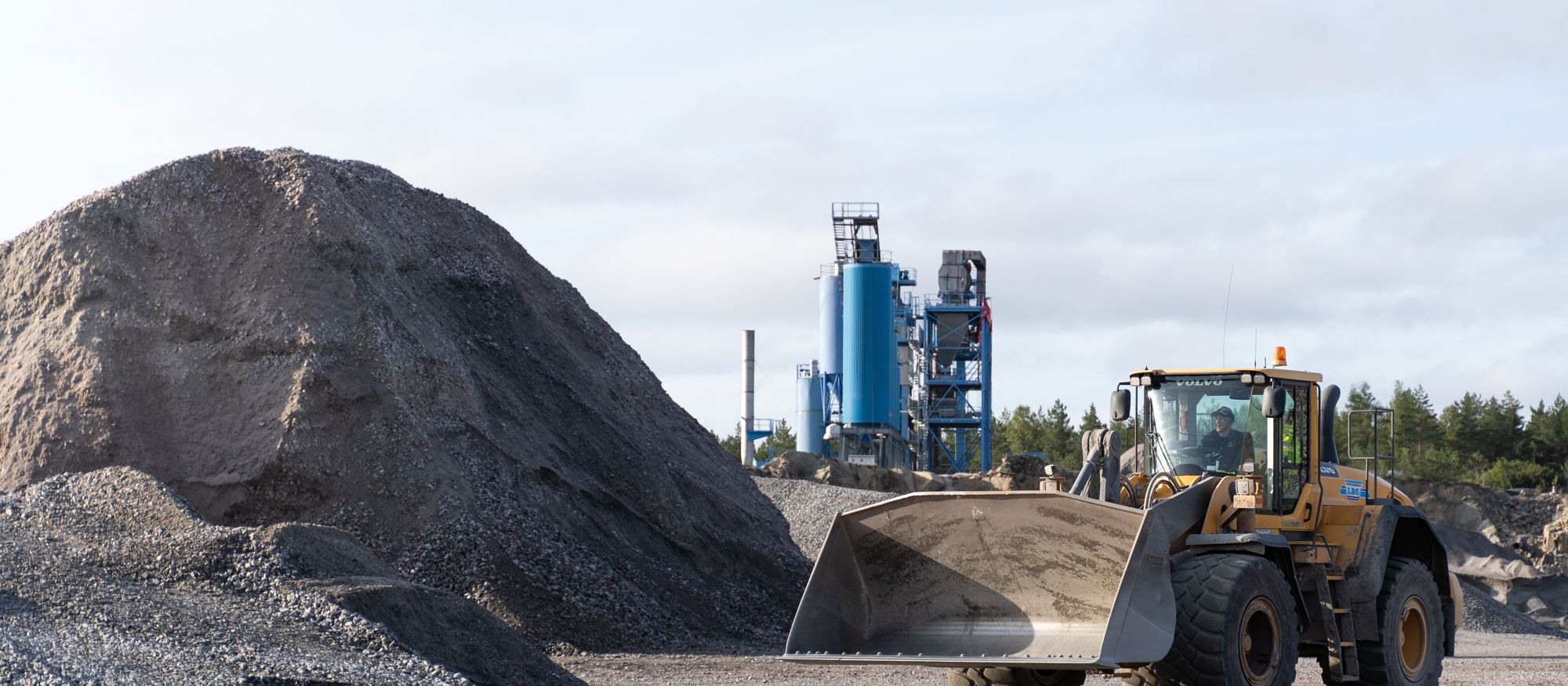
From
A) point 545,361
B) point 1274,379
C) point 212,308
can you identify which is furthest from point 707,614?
point 1274,379

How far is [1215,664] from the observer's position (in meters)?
9.84

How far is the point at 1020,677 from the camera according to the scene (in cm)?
1104

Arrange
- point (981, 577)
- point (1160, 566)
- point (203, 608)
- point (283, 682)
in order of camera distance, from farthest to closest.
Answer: point (203, 608), point (981, 577), point (283, 682), point (1160, 566)

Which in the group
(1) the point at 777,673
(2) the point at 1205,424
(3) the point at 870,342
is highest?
(3) the point at 870,342

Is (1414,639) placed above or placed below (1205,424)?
below

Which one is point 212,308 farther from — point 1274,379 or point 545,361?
point 1274,379

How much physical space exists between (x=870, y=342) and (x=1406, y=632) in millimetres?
38303

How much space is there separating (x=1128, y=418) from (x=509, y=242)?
14083 mm

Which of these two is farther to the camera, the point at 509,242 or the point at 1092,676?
the point at 509,242

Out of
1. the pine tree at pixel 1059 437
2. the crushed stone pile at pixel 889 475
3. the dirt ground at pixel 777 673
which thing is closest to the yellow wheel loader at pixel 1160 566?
the dirt ground at pixel 777 673

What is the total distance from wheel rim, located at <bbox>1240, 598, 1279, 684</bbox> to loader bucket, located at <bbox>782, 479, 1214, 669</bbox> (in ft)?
2.40

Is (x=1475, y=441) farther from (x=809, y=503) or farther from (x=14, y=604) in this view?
(x=14, y=604)

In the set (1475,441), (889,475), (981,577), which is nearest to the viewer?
(981,577)

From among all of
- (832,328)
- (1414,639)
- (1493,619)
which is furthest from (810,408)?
(1414,639)
